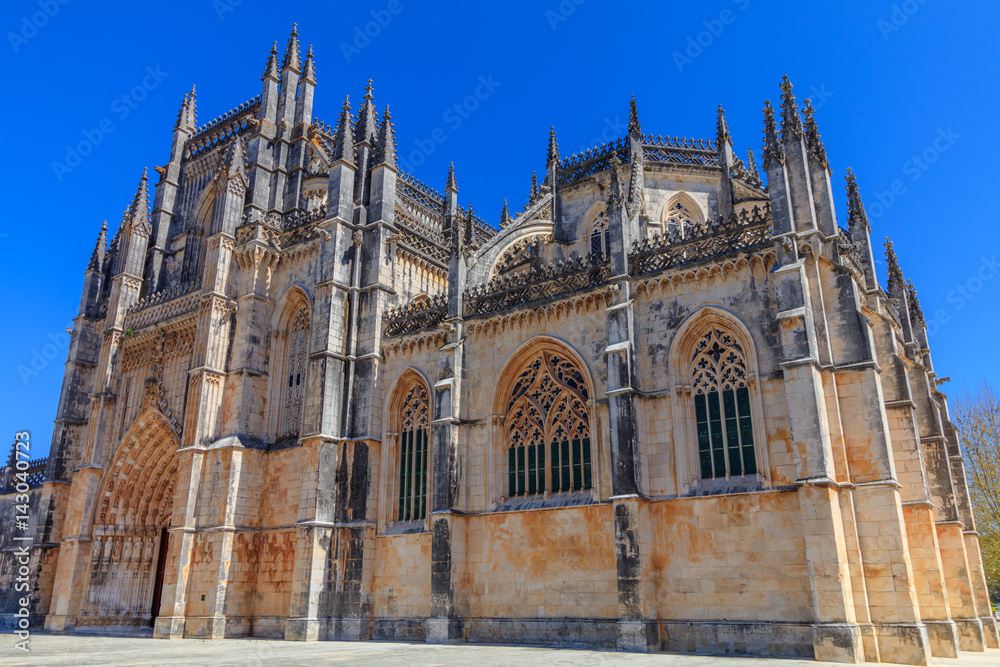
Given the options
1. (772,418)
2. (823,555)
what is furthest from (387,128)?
(823,555)

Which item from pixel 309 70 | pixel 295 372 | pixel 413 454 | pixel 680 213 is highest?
pixel 309 70

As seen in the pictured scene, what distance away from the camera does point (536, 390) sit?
20625 mm

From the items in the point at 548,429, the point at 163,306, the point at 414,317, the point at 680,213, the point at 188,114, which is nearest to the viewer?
the point at 548,429

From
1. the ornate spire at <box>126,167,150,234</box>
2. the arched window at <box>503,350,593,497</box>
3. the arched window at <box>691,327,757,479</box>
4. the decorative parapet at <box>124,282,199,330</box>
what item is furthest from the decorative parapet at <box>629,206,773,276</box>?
the ornate spire at <box>126,167,150,234</box>

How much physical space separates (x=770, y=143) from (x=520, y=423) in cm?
1020

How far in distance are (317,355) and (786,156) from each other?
1539 centimetres

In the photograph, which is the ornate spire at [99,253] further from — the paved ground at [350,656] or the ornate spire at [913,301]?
the ornate spire at [913,301]

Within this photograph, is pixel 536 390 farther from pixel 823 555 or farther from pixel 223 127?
pixel 223 127

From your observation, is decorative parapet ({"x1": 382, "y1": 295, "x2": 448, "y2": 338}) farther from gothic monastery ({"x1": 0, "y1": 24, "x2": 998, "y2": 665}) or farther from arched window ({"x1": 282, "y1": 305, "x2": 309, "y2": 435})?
arched window ({"x1": 282, "y1": 305, "x2": 309, "y2": 435})

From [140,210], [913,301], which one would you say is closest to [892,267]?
[913,301]

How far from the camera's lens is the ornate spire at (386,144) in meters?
26.1

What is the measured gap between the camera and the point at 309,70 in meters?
33.0

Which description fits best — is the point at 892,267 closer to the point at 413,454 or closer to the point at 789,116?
the point at 789,116

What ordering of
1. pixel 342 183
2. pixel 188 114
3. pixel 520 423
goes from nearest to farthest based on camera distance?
pixel 520 423
pixel 342 183
pixel 188 114
